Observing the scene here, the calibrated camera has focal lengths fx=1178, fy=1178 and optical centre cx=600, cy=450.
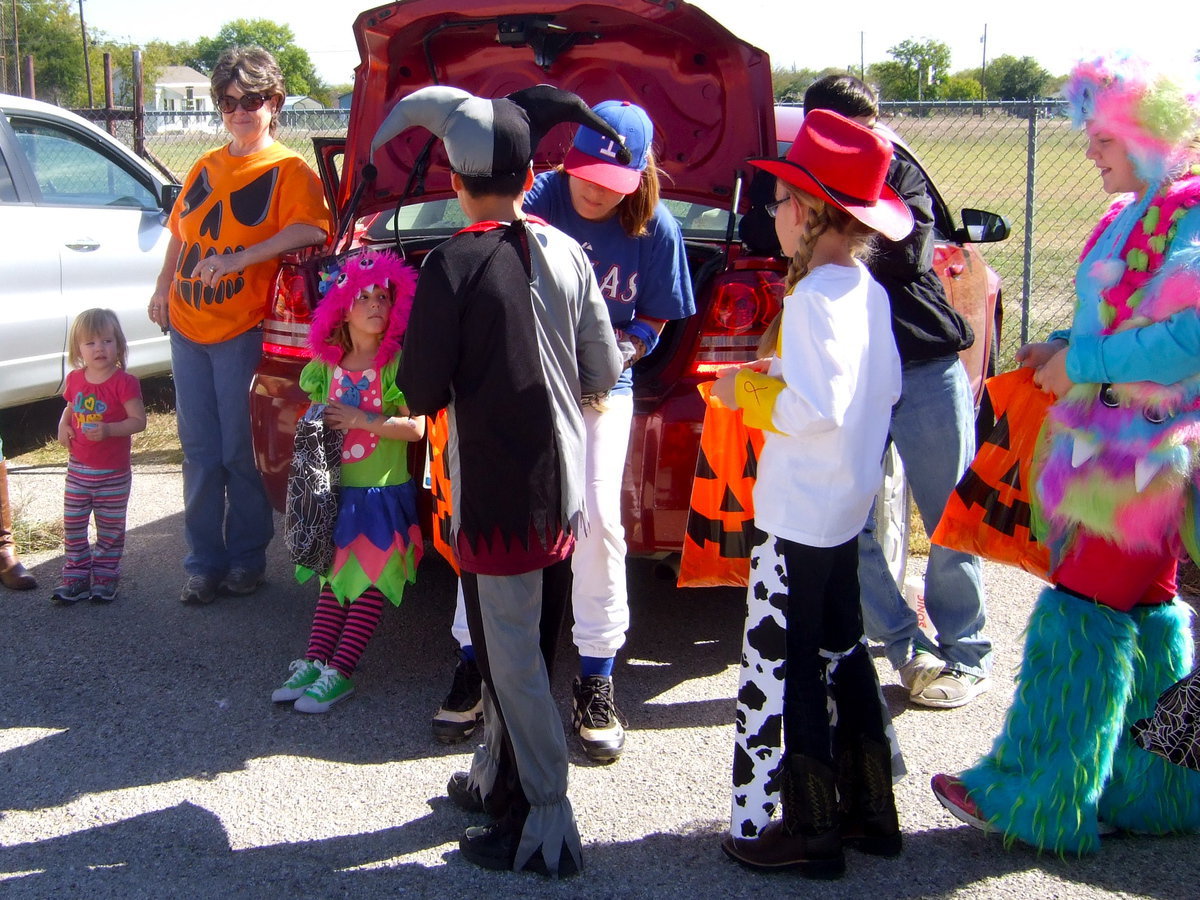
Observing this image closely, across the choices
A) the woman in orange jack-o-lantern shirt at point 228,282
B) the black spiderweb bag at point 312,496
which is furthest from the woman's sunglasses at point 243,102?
the black spiderweb bag at point 312,496

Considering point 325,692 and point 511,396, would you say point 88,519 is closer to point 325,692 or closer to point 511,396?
point 325,692

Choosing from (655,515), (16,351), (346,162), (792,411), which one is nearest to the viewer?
(792,411)

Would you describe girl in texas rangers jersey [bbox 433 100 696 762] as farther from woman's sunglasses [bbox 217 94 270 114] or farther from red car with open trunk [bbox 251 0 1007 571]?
woman's sunglasses [bbox 217 94 270 114]

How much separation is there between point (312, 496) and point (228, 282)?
3.51 ft

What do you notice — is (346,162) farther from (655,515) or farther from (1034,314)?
(1034,314)

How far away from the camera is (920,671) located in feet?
12.0

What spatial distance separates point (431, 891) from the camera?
8.73ft

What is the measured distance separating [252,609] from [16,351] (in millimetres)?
2547

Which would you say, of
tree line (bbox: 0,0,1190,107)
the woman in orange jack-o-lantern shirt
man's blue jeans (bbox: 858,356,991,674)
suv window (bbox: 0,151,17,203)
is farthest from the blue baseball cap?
tree line (bbox: 0,0,1190,107)

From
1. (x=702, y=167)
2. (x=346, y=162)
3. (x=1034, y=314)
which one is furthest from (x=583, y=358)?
(x=1034, y=314)

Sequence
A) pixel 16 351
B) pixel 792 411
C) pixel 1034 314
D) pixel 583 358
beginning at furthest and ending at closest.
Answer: pixel 1034 314
pixel 16 351
pixel 583 358
pixel 792 411

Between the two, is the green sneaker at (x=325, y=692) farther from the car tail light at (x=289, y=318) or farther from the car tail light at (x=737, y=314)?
the car tail light at (x=737, y=314)

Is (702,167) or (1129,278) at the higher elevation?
(702,167)

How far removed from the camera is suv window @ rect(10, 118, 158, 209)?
6320mm
